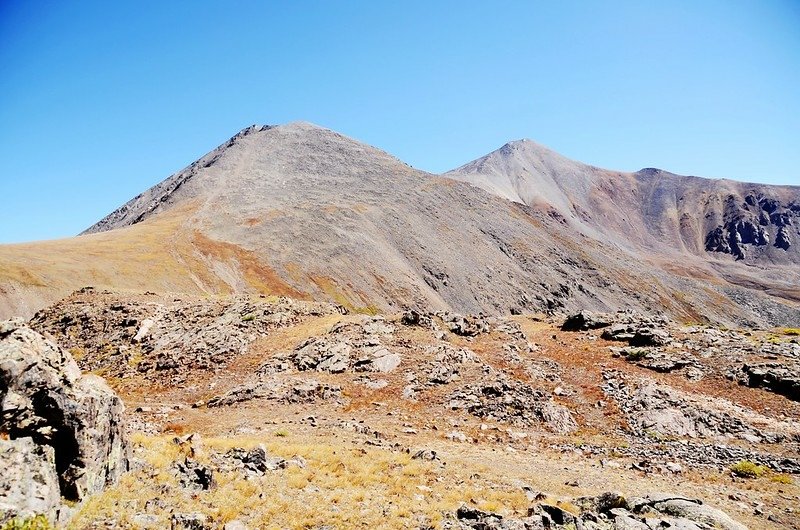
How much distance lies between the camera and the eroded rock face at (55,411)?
928 centimetres

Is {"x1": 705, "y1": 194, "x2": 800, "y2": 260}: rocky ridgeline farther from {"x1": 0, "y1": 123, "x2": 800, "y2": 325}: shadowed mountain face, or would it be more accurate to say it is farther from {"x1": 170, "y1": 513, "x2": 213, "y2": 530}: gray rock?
{"x1": 170, "y1": 513, "x2": 213, "y2": 530}: gray rock

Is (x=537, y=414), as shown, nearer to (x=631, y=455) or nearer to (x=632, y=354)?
(x=631, y=455)

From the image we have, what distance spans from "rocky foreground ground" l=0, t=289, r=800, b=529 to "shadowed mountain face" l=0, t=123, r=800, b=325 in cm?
2249

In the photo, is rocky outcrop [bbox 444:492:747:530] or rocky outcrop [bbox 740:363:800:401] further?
rocky outcrop [bbox 740:363:800:401]

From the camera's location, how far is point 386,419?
21.1 m

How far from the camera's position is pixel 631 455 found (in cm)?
1805

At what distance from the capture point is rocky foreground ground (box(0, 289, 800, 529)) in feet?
33.7

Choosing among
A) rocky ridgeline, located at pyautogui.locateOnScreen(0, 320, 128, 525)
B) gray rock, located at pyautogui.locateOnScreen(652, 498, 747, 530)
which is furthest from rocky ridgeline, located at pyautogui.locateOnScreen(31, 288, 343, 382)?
gray rock, located at pyautogui.locateOnScreen(652, 498, 747, 530)

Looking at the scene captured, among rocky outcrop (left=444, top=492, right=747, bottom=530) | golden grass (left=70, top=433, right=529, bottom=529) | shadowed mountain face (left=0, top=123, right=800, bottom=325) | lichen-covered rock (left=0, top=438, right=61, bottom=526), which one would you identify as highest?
shadowed mountain face (left=0, top=123, right=800, bottom=325)

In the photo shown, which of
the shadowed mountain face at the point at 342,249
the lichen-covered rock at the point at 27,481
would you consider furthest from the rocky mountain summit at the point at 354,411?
the shadowed mountain face at the point at 342,249

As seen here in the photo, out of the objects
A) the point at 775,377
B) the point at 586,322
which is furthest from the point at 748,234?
the point at 775,377

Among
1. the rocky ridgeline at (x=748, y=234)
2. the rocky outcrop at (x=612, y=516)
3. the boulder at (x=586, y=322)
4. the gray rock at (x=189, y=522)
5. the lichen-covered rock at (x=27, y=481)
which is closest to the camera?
the lichen-covered rock at (x=27, y=481)

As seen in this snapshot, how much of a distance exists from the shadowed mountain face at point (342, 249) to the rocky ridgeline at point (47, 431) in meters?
40.6

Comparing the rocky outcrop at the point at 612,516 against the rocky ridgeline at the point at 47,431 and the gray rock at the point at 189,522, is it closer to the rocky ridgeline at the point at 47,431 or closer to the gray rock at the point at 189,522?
the gray rock at the point at 189,522
